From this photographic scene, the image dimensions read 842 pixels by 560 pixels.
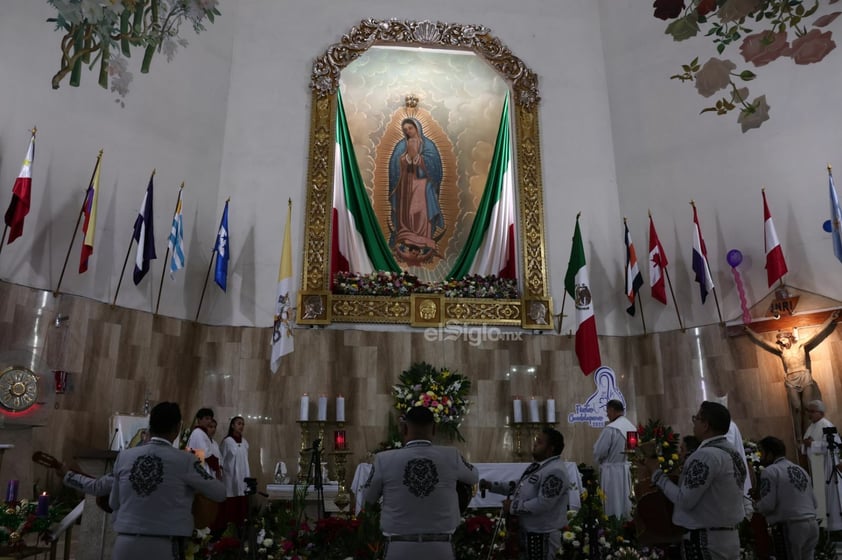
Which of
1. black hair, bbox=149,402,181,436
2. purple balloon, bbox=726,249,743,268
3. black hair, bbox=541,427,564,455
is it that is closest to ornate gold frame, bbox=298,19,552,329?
purple balloon, bbox=726,249,743,268

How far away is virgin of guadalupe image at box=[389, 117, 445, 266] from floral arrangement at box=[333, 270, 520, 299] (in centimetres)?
90

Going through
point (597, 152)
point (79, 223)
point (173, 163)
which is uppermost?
point (597, 152)

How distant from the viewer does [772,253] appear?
10375mm

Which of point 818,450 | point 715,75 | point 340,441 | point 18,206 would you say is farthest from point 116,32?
point 818,450

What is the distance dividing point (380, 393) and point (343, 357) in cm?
83

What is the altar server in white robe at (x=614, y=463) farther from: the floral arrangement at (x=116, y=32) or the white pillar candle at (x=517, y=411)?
the floral arrangement at (x=116, y=32)

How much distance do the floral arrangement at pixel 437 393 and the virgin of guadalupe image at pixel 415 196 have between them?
8.57ft

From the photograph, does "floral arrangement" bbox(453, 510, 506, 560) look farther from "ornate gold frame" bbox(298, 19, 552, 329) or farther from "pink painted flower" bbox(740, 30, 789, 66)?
"ornate gold frame" bbox(298, 19, 552, 329)

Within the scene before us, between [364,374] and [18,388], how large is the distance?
484 cm

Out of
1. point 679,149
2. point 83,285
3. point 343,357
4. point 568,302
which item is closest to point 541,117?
point 679,149

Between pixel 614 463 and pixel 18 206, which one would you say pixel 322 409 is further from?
pixel 18 206

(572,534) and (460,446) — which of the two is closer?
(572,534)

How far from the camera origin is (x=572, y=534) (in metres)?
6.74

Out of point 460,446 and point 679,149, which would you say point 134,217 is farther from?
point 679,149
